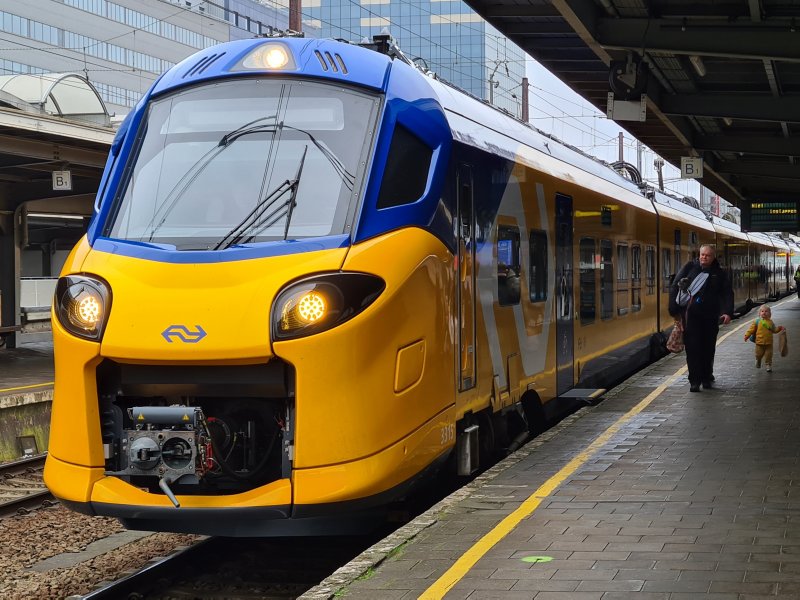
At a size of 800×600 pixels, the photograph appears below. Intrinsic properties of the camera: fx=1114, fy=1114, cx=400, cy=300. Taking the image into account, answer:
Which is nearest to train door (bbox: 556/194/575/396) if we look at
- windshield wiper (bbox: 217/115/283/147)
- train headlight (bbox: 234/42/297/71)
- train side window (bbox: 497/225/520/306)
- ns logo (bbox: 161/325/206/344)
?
train side window (bbox: 497/225/520/306)

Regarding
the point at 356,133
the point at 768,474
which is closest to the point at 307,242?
the point at 356,133

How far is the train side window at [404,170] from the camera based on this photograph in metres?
6.49

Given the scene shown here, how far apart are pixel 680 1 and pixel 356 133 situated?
669 centimetres

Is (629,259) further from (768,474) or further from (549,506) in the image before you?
(549,506)

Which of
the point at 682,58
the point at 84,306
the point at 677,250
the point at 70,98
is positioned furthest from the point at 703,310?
the point at 70,98

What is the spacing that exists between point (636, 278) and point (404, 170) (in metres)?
9.97

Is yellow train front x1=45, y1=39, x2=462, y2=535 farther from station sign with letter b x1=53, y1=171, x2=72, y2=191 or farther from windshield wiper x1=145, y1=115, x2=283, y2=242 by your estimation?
station sign with letter b x1=53, y1=171, x2=72, y2=191

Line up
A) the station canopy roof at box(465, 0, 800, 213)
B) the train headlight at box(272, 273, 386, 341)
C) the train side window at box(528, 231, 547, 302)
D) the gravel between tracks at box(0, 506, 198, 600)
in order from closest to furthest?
the train headlight at box(272, 273, 386, 341), the gravel between tracks at box(0, 506, 198, 600), the train side window at box(528, 231, 547, 302), the station canopy roof at box(465, 0, 800, 213)

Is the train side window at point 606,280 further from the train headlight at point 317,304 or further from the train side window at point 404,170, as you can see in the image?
the train headlight at point 317,304

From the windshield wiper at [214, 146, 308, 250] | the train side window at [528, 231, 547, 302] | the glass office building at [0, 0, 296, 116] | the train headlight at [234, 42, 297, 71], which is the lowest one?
the train side window at [528, 231, 547, 302]

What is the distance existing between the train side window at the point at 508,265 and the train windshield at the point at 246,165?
2.10 meters

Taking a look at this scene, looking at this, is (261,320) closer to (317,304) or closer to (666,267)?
(317,304)

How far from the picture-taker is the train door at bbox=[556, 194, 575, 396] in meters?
10.4

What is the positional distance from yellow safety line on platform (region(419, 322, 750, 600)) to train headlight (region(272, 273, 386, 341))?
4.56 ft
